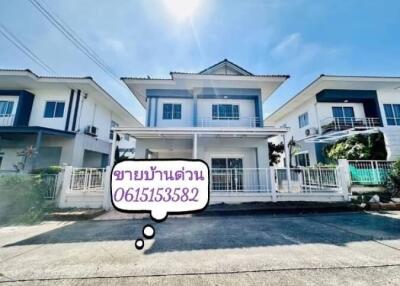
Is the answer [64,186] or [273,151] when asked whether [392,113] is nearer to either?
[273,151]

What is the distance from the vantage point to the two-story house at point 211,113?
1030 centimetres

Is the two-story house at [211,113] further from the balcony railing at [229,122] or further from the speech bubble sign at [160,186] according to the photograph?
the speech bubble sign at [160,186]

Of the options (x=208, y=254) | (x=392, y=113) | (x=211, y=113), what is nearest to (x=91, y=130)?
(x=211, y=113)

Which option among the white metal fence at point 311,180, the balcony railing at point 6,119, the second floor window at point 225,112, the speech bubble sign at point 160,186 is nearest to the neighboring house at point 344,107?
the white metal fence at point 311,180

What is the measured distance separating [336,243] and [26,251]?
19.8 ft

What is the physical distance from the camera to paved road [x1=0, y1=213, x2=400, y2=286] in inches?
96.3

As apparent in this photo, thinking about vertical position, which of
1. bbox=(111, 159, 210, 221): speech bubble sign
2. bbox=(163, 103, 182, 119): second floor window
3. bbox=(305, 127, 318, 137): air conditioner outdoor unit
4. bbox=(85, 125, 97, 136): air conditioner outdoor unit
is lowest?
bbox=(111, 159, 210, 221): speech bubble sign

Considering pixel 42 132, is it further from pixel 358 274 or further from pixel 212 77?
pixel 358 274

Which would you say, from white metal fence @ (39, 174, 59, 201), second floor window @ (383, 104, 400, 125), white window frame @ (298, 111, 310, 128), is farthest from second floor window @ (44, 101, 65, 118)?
second floor window @ (383, 104, 400, 125)

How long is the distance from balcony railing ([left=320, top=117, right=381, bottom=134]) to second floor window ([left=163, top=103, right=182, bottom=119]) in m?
10.6

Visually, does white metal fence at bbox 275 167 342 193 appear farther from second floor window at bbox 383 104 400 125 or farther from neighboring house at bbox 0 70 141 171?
neighboring house at bbox 0 70 141 171

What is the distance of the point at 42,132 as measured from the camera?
398 inches

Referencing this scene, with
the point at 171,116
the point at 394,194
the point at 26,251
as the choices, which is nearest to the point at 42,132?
the point at 171,116

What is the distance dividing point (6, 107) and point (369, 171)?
70.4ft
